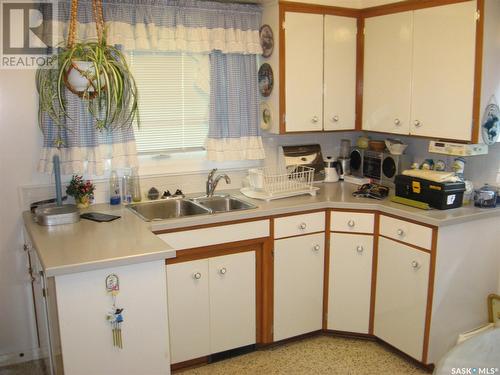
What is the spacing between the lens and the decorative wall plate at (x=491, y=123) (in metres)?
2.93

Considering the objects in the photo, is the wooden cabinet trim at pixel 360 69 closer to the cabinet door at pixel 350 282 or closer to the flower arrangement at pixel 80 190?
the cabinet door at pixel 350 282

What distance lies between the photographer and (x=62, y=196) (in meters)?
3.05

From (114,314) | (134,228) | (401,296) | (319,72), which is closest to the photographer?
(114,314)

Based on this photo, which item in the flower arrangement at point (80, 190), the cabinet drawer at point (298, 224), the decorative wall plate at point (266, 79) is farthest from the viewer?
the decorative wall plate at point (266, 79)

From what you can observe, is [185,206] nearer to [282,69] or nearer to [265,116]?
[265,116]

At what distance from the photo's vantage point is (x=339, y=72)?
3.61 meters

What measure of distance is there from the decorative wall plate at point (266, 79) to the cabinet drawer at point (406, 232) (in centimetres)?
117

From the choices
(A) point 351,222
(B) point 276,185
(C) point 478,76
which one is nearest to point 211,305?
(B) point 276,185

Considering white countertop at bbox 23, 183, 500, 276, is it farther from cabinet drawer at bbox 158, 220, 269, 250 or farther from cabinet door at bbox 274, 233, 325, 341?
cabinet door at bbox 274, 233, 325, 341

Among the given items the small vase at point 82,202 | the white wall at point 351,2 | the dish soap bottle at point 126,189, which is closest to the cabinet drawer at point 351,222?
the dish soap bottle at point 126,189

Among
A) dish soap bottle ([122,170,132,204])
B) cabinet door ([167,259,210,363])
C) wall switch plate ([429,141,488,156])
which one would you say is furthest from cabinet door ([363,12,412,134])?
dish soap bottle ([122,170,132,204])

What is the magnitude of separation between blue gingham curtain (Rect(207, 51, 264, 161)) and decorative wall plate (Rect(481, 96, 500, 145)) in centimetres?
145

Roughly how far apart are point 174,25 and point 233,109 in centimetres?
67

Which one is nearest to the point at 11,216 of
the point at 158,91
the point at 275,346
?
the point at 158,91
